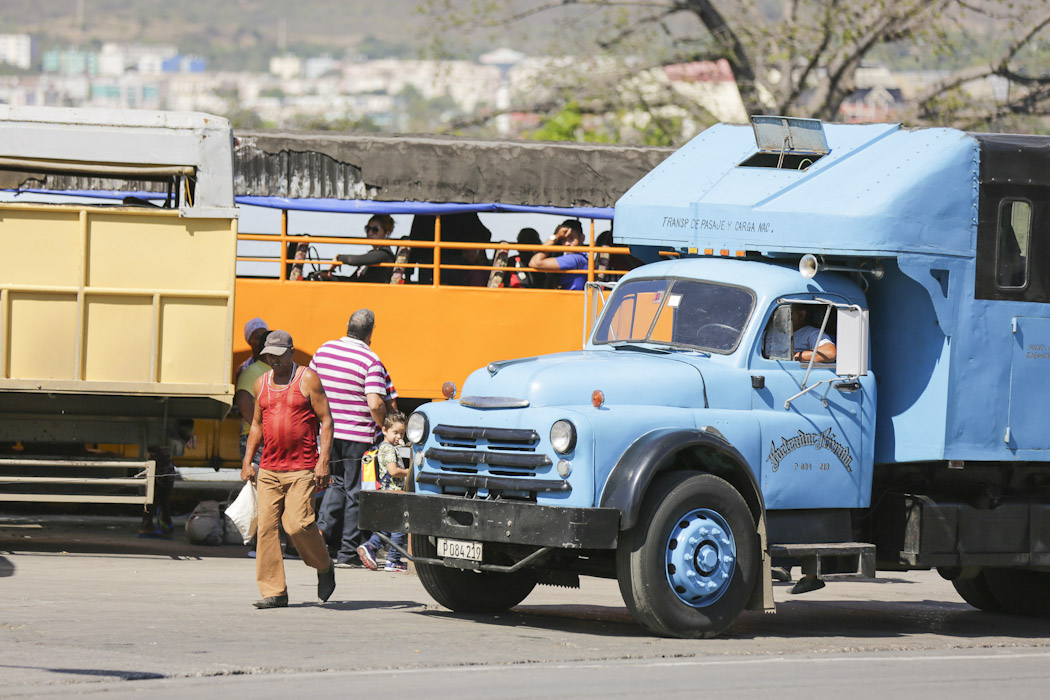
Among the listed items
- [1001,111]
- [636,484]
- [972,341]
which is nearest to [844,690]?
[636,484]

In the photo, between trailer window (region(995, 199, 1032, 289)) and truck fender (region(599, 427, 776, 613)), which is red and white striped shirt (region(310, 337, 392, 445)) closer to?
truck fender (region(599, 427, 776, 613))

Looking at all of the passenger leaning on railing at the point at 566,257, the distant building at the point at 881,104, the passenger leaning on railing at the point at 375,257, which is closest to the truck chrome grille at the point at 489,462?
the distant building at the point at 881,104

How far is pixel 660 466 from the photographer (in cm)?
929

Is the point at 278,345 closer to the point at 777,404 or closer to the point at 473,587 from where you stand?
the point at 473,587

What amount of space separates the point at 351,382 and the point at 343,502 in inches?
41.1

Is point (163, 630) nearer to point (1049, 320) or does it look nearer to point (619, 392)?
point (619, 392)

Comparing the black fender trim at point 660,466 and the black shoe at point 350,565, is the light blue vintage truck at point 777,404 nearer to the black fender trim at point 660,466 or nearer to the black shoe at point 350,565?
the black fender trim at point 660,466

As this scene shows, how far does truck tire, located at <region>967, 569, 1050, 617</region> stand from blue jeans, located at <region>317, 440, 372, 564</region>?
503 cm

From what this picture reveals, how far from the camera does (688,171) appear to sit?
11305 mm

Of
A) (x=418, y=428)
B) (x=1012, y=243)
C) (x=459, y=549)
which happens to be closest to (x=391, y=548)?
(x=418, y=428)

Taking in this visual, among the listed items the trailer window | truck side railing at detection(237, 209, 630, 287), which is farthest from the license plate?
truck side railing at detection(237, 209, 630, 287)

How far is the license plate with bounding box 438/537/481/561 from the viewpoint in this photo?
9609 mm

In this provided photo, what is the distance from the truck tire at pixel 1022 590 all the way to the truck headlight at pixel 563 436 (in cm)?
452

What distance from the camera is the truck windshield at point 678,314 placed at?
10164 mm
